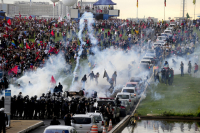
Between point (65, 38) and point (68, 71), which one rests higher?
point (65, 38)

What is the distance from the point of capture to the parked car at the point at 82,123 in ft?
55.8

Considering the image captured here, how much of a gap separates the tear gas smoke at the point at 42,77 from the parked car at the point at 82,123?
15655 mm

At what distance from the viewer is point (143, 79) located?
3734cm

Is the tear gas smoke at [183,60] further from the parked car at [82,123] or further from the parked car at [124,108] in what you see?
the parked car at [82,123]

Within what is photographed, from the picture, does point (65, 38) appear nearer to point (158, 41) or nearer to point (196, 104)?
point (158, 41)

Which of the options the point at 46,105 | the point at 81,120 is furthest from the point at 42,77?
the point at 81,120

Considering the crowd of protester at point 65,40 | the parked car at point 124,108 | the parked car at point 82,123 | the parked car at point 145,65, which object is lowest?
the parked car at point 124,108

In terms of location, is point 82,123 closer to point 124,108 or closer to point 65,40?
point 124,108

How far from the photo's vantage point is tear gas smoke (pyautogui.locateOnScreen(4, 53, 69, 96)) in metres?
33.2

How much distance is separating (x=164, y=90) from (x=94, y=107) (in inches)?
482

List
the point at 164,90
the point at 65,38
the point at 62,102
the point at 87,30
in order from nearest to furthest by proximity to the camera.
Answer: the point at 62,102, the point at 164,90, the point at 65,38, the point at 87,30

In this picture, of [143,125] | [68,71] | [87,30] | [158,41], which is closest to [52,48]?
[68,71]

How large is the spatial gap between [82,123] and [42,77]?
2136 centimetres

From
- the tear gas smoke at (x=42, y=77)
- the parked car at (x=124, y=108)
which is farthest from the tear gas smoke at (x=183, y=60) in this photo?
the parked car at (x=124, y=108)
